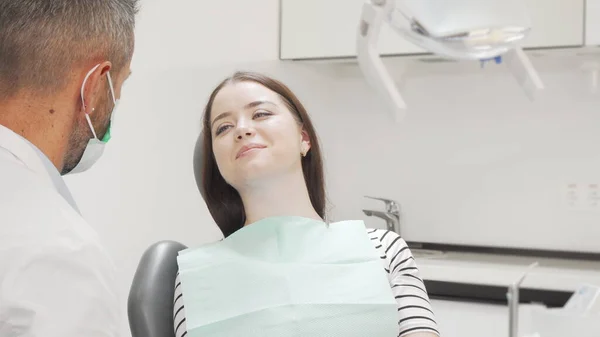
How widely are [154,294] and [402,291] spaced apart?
20.5 inches

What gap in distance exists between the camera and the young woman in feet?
5.06

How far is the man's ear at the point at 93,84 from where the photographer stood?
1.07 metres

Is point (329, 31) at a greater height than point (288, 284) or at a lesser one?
greater

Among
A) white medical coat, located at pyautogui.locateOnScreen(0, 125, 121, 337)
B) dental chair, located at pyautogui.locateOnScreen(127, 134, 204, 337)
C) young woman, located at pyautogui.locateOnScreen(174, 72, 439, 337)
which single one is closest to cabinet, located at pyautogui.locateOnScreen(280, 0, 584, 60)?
young woman, located at pyautogui.locateOnScreen(174, 72, 439, 337)

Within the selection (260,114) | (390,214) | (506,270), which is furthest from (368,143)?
(260,114)

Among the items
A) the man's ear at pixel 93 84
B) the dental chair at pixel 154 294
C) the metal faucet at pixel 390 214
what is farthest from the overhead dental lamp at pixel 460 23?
the metal faucet at pixel 390 214

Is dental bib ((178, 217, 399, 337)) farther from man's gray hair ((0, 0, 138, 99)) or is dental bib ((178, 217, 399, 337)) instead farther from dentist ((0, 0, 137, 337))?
man's gray hair ((0, 0, 138, 99))

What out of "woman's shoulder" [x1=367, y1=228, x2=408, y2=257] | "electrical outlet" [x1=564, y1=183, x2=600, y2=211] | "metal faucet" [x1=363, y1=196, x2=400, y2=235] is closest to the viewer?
"woman's shoulder" [x1=367, y1=228, x2=408, y2=257]

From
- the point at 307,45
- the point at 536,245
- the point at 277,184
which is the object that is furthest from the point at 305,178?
the point at 536,245

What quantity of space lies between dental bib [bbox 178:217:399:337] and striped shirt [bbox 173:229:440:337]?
0.07 feet

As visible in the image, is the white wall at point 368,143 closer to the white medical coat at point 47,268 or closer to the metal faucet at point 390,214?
the metal faucet at point 390,214

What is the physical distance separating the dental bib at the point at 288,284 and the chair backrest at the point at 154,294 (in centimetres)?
4

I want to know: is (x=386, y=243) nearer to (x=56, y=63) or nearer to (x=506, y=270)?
(x=56, y=63)

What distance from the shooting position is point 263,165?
61.8 inches
